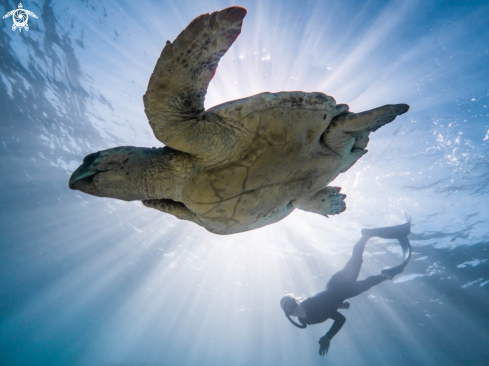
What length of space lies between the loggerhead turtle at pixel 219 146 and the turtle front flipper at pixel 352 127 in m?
0.01

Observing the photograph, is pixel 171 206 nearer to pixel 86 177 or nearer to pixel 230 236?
pixel 86 177

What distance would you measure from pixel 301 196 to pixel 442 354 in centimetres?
4349

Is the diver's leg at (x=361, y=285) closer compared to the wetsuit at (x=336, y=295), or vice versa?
the wetsuit at (x=336, y=295)

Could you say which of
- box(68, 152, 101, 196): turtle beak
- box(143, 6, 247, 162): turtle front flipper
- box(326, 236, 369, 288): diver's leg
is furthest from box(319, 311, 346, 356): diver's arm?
box(68, 152, 101, 196): turtle beak

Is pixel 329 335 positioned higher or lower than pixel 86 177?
higher

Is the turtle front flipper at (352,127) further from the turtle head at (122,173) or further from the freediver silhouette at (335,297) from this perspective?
the freediver silhouette at (335,297)

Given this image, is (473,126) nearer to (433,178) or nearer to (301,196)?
→ (433,178)

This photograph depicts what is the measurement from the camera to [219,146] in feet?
8.09

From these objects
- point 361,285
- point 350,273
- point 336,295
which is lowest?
point 336,295

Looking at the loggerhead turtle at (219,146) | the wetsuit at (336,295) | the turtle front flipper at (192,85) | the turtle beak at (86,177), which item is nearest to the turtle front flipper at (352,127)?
the loggerhead turtle at (219,146)

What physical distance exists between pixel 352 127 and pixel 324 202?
5.48ft

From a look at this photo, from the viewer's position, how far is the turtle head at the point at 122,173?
2488 millimetres

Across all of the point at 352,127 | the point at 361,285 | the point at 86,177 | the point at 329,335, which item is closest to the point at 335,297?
the point at 361,285

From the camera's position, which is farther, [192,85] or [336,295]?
[336,295]
